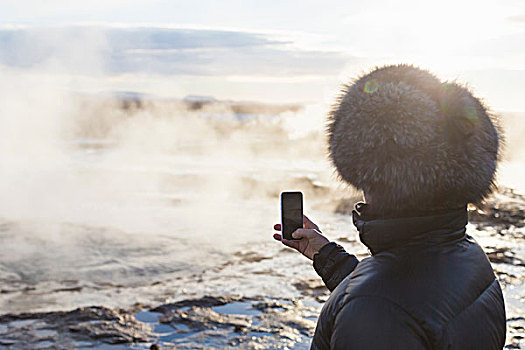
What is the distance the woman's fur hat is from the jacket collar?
32mm

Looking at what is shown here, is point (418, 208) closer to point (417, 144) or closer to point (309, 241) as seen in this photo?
point (417, 144)

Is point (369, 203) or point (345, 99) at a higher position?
point (345, 99)

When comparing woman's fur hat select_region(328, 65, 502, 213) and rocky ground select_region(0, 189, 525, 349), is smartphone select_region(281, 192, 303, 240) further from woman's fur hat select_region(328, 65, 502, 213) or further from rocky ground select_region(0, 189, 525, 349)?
rocky ground select_region(0, 189, 525, 349)

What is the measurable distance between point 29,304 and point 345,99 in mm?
4744

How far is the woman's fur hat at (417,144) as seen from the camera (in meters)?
1.42

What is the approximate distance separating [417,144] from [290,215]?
0.96 metres

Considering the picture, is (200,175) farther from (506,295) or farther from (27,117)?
(506,295)

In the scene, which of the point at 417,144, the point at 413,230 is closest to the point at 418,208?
the point at 413,230

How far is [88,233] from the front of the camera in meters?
7.94

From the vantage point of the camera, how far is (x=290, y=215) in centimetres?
231

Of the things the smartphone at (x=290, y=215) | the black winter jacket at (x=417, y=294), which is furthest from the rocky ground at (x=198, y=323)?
the black winter jacket at (x=417, y=294)

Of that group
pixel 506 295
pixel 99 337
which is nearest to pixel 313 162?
pixel 506 295

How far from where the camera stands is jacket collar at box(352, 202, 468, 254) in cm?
142

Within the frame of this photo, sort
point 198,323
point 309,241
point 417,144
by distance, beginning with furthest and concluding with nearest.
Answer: point 198,323
point 309,241
point 417,144
